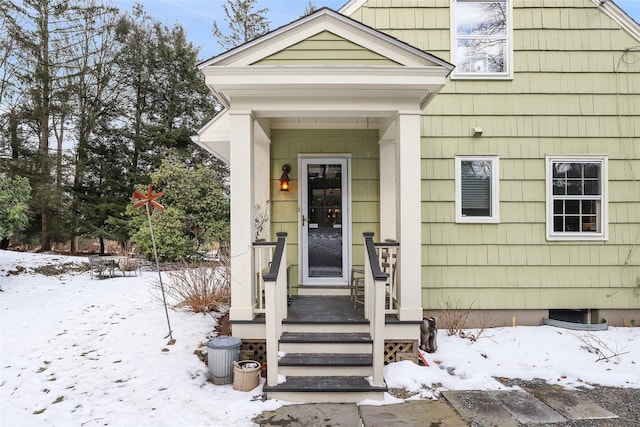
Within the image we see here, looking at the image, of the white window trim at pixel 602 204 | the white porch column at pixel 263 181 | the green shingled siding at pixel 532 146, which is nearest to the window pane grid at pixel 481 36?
the green shingled siding at pixel 532 146

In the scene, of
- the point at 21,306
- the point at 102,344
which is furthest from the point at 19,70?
the point at 102,344

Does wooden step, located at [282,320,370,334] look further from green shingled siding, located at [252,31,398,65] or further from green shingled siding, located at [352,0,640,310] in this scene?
green shingled siding, located at [252,31,398,65]

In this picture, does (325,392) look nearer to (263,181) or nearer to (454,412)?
(454,412)

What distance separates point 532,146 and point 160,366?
19.6 feet

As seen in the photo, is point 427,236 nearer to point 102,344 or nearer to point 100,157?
point 102,344

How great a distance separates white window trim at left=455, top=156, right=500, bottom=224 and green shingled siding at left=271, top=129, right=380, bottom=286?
4.00 feet

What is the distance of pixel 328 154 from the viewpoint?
19.0ft

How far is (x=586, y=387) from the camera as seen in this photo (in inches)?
150

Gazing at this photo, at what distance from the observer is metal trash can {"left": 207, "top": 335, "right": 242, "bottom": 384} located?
380 centimetres

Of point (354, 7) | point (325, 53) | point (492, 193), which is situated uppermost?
point (354, 7)

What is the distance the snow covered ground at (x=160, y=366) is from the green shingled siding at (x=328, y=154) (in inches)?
73.7

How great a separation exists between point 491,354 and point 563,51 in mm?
4710

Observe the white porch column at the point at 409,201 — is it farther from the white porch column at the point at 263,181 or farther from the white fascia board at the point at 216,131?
the white fascia board at the point at 216,131

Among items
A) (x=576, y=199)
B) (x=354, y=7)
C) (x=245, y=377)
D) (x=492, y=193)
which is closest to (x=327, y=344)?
(x=245, y=377)
